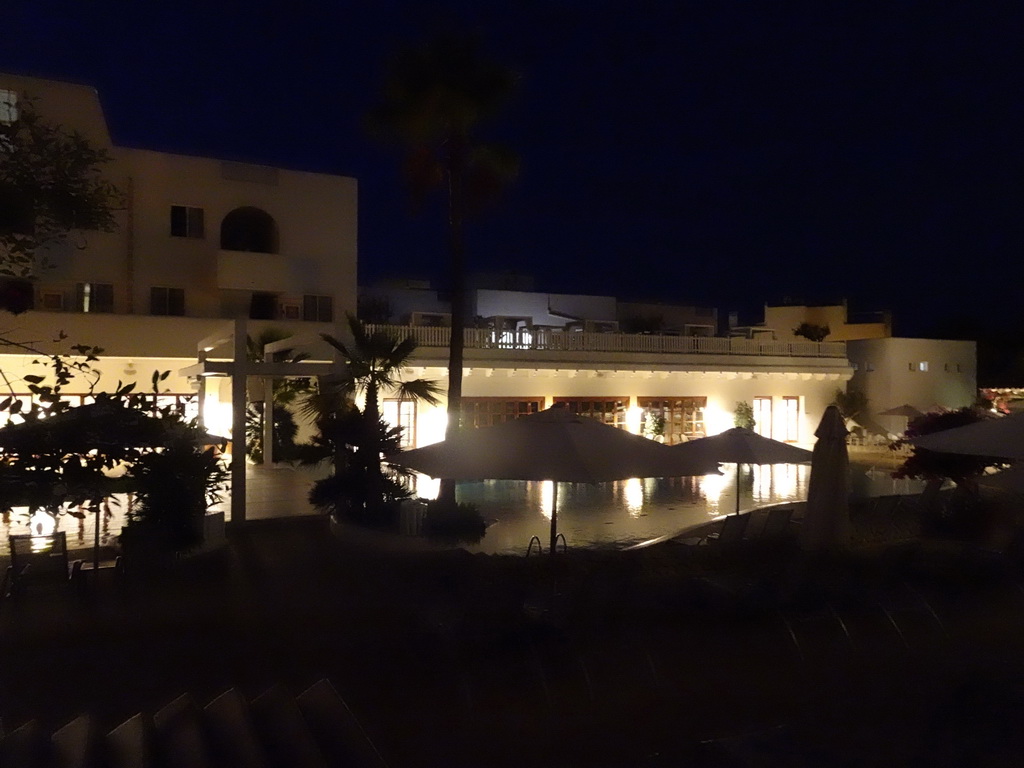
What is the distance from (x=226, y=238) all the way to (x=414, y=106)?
42.3 ft

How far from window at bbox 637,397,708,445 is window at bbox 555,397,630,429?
67 cm

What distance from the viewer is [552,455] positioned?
8.78 metres

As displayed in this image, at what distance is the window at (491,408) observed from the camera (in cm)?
2458

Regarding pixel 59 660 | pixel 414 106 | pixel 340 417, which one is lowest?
pixel 59 660

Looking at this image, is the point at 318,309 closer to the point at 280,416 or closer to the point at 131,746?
the point at 280,416

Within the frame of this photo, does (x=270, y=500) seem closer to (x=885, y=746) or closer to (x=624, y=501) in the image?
(x=624, y=501)

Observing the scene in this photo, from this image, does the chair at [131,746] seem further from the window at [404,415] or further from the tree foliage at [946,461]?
the window at [404,415]

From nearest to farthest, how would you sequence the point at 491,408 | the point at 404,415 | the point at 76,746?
the point at 76,746, the point at 404,415, the point at 491,408

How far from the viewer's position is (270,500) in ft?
54.3

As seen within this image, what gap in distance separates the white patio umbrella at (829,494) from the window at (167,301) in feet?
57.8

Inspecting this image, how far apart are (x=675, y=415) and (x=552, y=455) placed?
20084mm

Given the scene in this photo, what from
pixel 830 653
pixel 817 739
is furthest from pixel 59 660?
pixel 830 653

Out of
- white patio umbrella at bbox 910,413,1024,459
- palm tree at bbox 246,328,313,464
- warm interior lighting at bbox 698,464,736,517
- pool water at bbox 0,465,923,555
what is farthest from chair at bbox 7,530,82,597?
palm tree at bbox 246,328,313,464

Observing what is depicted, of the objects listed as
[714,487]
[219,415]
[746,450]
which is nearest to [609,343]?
[714,487]
